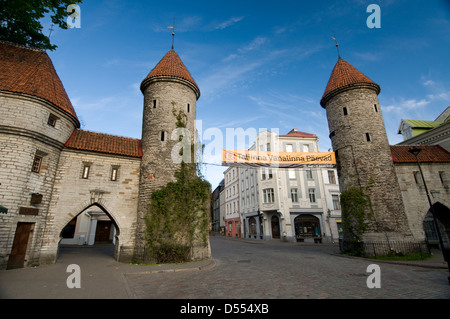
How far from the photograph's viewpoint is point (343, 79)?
685 inches

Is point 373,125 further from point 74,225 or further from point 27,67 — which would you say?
point 74,225

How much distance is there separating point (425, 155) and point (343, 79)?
8386mm

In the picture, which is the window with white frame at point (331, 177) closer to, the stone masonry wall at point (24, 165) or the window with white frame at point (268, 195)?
the window with white frame at point (268, 195)

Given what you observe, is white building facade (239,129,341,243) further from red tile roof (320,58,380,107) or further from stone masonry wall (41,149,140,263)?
stone masonry wall (41,149,140,263)

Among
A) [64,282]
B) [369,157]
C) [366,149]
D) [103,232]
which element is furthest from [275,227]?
[64,282]

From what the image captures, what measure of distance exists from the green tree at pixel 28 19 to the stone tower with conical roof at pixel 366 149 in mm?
19090

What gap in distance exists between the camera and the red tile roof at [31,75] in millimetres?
11836

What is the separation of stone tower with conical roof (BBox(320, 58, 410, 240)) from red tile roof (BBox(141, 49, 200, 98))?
1093 centimetres

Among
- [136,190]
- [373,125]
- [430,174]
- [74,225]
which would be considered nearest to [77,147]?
[136,190]

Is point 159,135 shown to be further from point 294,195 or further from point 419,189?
point 294,195

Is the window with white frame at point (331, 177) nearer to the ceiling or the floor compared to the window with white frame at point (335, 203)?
nearer to the ceiling

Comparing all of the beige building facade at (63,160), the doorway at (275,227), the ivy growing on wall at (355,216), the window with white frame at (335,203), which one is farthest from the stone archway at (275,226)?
the beige building facade at (63,160)

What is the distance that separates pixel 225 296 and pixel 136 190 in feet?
32.4

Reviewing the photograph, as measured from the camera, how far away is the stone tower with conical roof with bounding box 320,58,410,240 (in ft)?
47.5
